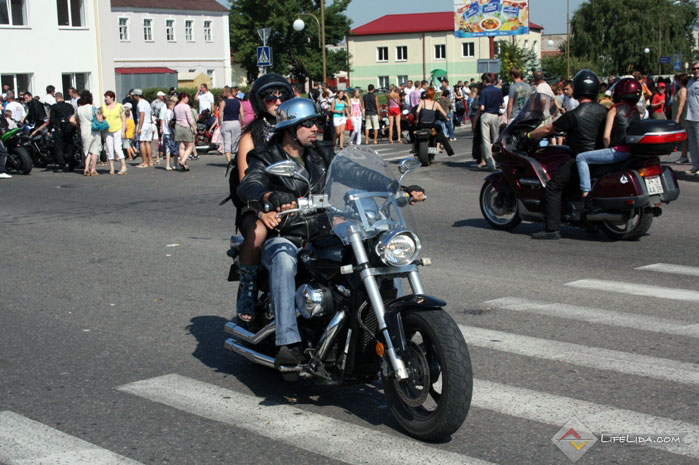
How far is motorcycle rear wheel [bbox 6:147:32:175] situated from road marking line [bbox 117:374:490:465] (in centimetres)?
1632

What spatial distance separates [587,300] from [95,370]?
3.94m

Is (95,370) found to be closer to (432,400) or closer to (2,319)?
(2,319)

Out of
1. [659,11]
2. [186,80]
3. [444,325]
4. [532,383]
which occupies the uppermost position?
[659,11]

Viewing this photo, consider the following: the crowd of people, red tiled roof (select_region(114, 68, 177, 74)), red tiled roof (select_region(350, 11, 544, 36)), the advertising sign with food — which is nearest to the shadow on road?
the crowd of people

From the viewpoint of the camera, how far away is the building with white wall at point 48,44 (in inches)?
1497

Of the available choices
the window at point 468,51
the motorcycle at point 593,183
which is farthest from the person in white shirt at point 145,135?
the window at point 468,51

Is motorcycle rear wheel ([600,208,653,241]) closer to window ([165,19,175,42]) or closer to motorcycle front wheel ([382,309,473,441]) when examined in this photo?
motorcycle front wheel ([382,309,473,441])

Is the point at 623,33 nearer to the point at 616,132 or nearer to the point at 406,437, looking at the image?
the point at 616,132

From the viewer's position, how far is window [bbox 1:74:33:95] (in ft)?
126

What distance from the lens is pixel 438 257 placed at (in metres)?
9.46

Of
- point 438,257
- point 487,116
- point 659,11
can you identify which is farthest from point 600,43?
point 438,257

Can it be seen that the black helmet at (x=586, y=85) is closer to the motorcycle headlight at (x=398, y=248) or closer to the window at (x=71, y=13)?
the motorcycle headlight at (x=398, y=248)

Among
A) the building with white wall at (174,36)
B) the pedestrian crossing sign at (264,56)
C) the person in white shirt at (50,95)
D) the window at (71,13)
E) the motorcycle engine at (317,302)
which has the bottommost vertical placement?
the motorcycle engine at (317,302)

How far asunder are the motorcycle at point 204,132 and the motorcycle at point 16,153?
Result: 20.8 feet
